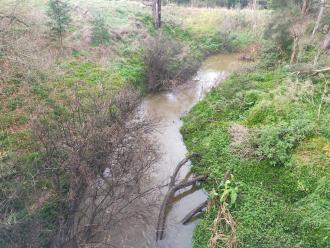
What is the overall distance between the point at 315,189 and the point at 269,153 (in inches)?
84.0

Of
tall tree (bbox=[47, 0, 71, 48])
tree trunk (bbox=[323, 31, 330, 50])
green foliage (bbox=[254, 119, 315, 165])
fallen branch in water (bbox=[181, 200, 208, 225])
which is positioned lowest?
fallen branch in water (bbox=[181, 200, 208, 225])

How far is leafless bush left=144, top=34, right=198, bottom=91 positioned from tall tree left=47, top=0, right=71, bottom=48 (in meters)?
5.21

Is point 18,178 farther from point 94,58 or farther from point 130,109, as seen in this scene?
point 94,58

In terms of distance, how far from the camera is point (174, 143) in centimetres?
1556

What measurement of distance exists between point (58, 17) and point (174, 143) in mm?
10626

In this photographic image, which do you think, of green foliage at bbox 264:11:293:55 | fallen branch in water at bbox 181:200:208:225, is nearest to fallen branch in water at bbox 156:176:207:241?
fallen branch in water at bbox 181:200:208:225

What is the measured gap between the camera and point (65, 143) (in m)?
10.1

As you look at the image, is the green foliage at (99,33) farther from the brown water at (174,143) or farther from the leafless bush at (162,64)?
the brown water at (174,143)

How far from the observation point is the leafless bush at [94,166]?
29.8 ft

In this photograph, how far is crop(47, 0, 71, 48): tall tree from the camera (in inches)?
745

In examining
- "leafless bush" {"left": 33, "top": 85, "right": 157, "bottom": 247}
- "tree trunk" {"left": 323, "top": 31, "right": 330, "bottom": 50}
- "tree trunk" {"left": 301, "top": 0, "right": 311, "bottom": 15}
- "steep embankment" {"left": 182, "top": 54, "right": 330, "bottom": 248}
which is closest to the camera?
"leafless bush" {"left": 33, "top": 85, "right": 157, "bottom": 247}

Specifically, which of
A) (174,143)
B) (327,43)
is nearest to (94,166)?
(174,143)

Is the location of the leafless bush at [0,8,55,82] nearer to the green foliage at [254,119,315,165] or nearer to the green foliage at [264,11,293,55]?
the green foliage at [254,119,315,165]

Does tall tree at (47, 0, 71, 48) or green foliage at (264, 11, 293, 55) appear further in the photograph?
green foliage at (264, 11, 293, 55)
